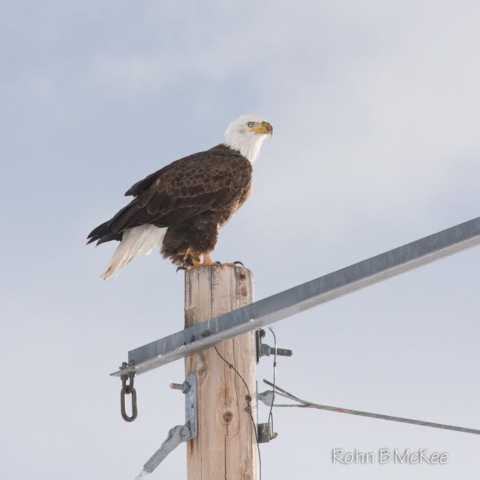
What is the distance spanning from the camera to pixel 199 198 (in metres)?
8.09

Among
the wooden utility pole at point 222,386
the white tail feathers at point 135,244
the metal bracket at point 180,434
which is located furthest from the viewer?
the white tail feathers at point 135,244

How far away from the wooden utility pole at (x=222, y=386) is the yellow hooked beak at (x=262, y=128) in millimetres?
4112

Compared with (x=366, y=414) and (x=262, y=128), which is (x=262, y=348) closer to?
(x=366, y=414)

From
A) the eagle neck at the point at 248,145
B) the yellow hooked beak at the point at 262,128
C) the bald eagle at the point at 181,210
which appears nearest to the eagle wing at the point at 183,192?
the bald eagle at the point at 181,210

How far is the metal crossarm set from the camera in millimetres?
3947

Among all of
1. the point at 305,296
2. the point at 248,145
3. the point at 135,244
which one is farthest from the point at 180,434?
the point at 248,145

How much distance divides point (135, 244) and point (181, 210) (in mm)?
425

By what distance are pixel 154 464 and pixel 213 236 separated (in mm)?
3481

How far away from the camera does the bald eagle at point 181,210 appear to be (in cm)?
768

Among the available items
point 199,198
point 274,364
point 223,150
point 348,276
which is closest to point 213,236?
point 199,198

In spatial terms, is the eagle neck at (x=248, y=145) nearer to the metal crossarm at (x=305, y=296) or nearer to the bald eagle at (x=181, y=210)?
the bald eagle at (x=181, y=210)

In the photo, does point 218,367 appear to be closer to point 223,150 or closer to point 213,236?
point 213,236

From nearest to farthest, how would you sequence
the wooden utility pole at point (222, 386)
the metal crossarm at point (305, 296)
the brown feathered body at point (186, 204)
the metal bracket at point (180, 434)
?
the metal crossarm at point (305, 296) < the wooden utility pole at point (222, 386) < the metal bracket at point (180, 434) < the brown feathered body at point (186, 204)

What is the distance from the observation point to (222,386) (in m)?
4.62
